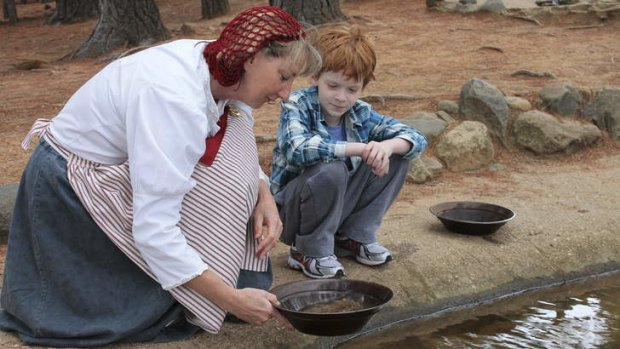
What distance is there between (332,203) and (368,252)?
0.42 meters

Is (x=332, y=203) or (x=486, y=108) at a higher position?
(x=332, y=203)

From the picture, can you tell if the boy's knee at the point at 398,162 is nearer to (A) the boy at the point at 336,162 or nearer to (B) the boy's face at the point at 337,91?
(A) the boy at the point at 336,162

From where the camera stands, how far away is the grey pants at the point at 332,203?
13.2 ft

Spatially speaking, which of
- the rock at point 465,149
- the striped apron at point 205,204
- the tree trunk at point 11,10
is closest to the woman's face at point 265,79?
the striped apron at point 205,204

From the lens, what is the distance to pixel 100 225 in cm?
325

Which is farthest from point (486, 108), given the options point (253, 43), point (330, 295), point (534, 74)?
point (253, 43)

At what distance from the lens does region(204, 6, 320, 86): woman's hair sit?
10.1 ft

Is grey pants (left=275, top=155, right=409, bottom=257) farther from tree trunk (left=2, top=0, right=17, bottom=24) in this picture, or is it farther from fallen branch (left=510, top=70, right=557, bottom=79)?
tree trunk (left=2, top=0, right=17, bottom=24)

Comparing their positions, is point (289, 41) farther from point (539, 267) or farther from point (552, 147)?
point (552, 147)

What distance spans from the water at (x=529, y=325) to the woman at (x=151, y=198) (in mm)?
1009

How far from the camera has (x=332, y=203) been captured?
4.08 m

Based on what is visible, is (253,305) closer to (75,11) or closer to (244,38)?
(244,38)

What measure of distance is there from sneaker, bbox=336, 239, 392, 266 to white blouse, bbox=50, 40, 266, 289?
1387 mm

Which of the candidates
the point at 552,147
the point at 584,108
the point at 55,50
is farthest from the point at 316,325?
the point at 55,50
